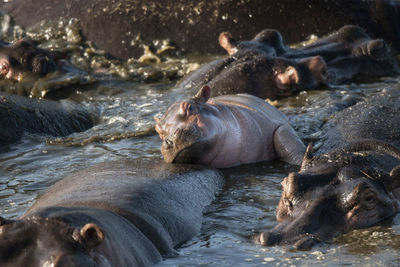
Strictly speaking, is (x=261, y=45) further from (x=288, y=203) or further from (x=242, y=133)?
(x=288, y=203)

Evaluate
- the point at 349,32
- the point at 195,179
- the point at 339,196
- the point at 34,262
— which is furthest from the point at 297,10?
the point at 34,262

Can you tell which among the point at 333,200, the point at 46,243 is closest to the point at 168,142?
the point at 333,200

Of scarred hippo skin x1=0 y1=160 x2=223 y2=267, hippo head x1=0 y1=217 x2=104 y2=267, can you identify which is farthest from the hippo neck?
hippo head x1=0 y1=217 x2=104 y2=267

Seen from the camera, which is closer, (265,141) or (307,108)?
(265,141)

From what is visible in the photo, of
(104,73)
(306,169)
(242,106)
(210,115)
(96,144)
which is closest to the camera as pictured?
(306,169)

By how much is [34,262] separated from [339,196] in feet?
6.78

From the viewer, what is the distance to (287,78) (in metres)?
8.61

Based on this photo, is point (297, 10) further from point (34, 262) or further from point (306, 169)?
point (34, 262)

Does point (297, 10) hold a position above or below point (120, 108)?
above

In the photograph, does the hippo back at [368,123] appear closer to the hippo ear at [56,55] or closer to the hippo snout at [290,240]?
the hippo snout at [290,240]

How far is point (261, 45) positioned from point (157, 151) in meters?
3.05

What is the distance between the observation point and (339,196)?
15.0 feet

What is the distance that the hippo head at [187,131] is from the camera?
591cm

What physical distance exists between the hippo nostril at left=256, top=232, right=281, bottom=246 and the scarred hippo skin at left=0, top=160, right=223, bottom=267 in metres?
0.47
